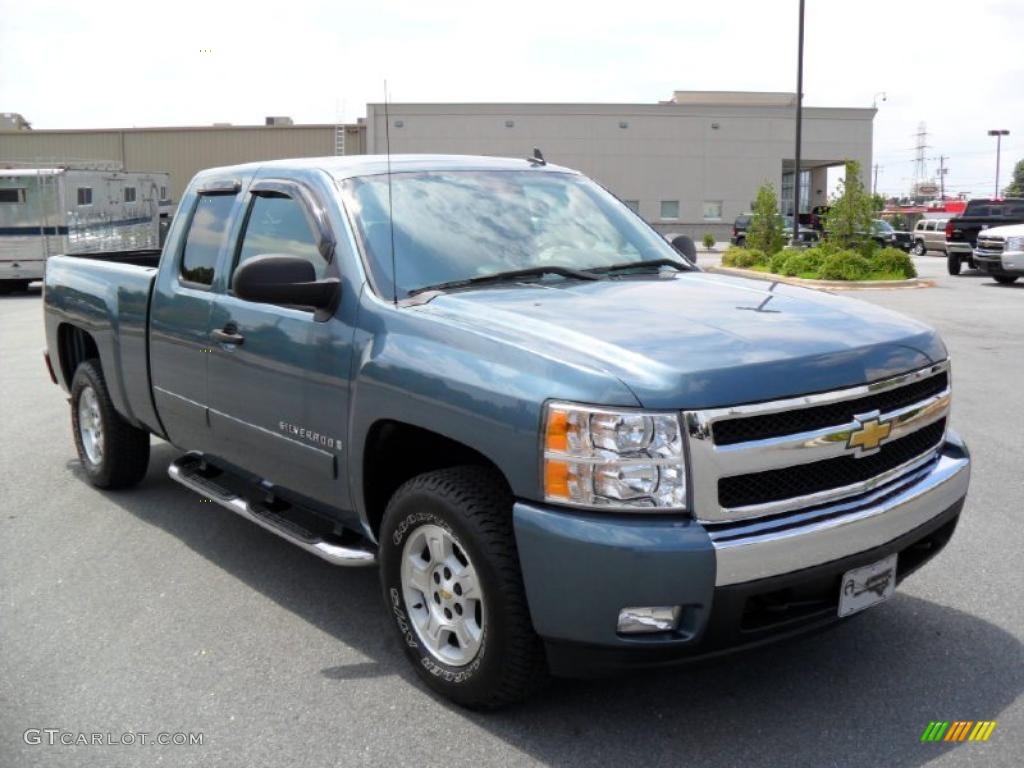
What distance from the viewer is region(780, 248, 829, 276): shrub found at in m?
24.5

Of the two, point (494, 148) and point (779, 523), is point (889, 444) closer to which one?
point (779, 523)

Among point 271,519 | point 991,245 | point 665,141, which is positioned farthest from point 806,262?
point 665,141

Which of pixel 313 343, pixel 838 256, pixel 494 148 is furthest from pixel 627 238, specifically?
pixel 494 148

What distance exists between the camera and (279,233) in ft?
16.2

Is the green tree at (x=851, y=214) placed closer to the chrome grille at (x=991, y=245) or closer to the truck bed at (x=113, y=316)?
the chrome grille at (x=991, y=245)

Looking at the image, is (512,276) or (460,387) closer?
(460,387)

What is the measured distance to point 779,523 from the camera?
11.0ft

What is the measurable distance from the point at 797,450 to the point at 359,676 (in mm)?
1899

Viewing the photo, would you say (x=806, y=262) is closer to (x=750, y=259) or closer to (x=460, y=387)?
(x=750, y=259)

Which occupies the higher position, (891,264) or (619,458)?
(619,458)

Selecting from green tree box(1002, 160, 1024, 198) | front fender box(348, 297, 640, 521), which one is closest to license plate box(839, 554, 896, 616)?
front fender box(348, 297, 640, 521)

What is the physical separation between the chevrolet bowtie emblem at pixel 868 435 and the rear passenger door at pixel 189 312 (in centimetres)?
306

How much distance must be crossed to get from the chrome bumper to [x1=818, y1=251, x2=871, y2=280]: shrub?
795 inches

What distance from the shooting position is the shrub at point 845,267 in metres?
23.3
